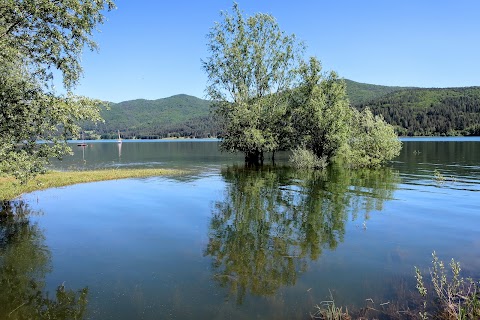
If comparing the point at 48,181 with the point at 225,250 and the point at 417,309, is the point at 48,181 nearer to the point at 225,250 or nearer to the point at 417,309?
the point at 225,250

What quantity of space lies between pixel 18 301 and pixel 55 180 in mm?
33057

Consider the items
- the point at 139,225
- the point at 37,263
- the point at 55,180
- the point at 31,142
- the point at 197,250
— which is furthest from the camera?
the point at 55,180

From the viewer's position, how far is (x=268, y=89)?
63.1m

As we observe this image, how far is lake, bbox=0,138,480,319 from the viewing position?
36.8ft

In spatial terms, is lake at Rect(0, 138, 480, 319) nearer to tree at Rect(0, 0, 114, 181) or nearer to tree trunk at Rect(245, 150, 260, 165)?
tree at Rect(0, 0, 114, 181)

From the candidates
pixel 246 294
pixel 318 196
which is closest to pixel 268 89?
pixel 318 196

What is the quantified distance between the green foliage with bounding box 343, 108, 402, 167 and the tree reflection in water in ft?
55.3

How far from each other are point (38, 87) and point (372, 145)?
1928 inches

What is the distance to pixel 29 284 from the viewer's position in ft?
41.3

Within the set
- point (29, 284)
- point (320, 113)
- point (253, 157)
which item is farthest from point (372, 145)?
point (29, 284)

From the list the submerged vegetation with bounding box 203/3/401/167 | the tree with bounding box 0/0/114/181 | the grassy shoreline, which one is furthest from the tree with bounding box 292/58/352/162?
the tree with bounding box 0/0/114/181

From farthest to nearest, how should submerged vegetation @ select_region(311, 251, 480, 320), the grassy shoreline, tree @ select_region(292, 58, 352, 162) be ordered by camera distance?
tree @ select_region(292, 58, 352, 162), the grassy shoreline, submerged vegetation @ select_region(311, 251, 480, 320)

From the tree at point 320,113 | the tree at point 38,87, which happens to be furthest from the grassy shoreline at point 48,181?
the tree at point 320,113

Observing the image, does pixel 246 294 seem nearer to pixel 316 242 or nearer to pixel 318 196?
pixel 316 242
